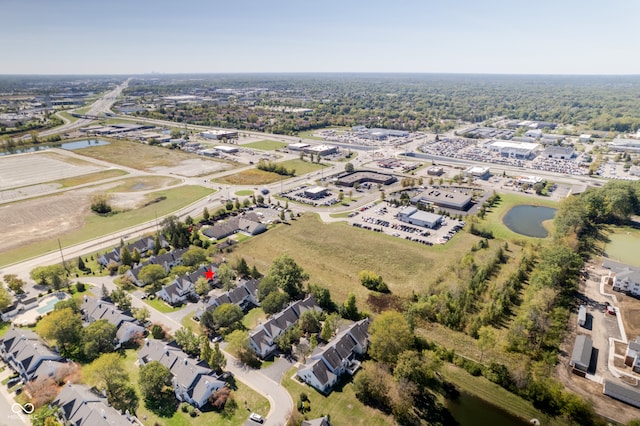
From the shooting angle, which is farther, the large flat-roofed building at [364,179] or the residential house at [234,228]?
the large flat-roofed building at [364,179]

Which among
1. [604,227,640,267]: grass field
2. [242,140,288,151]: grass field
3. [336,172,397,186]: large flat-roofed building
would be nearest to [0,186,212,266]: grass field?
[336,172,397,186]: large flat-roofed building

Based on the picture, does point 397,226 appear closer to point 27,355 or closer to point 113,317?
point 113,317

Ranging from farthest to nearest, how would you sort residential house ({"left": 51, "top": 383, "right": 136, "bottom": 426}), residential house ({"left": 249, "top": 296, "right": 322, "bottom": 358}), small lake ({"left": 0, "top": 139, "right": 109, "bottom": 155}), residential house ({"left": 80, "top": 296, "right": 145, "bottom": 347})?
small lake ({"left": 0, "top": 139, "right": 109, "bottom": 155}), residential house ({"left": 80, "top": 296, "right": 145, "bottom": 347}), residential house ({"left": 249, "top": 296, "right": 322, "bottom": 358}), residential house ({"left": 51, "top": 383, "right": 136, "bottom": 426})

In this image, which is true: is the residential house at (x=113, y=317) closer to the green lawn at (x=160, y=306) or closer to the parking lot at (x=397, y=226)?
the green lawn at (x=160, y=306)

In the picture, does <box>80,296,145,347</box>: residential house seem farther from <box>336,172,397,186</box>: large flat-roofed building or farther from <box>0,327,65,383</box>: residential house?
<box>336,172,397,186</box>: large flat-roofed building

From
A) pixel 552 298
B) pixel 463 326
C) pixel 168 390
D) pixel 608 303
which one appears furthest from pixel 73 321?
pixel 608 303

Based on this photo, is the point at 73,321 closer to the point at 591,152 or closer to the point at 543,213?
the point at 543,213

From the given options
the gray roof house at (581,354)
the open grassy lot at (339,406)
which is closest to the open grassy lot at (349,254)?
the open grassy lot at (339,406)
